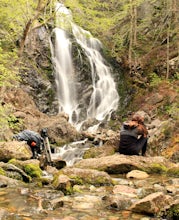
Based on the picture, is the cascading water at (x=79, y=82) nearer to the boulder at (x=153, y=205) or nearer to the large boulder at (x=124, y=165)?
the large boulder at (x=124, y=165)

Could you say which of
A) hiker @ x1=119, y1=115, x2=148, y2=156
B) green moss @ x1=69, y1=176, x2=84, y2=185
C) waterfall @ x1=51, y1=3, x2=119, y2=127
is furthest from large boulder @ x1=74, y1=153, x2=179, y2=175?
waterfall @ x1=51, y1=3, x2=119, y2=127

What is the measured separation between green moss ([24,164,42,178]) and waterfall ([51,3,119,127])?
13141mm

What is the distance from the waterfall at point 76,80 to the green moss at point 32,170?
517 inches

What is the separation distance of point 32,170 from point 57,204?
9.23ft

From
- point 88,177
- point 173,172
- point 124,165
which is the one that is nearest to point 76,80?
point 124,165

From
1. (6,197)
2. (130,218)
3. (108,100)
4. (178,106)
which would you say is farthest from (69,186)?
(108,100)

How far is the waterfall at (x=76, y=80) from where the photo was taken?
21859 millimetres

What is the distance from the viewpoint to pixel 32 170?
746 centimetres

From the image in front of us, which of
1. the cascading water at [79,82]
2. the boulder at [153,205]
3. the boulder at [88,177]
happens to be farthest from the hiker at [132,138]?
the cascading water at [79,82]

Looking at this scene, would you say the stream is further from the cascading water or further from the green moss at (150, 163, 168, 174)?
the cascading water

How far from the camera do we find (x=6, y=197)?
527cm

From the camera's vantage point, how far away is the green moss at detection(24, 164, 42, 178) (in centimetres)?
735

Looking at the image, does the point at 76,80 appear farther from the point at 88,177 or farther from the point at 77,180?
the point at 77,180

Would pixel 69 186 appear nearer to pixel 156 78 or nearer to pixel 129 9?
pixel 156 78
